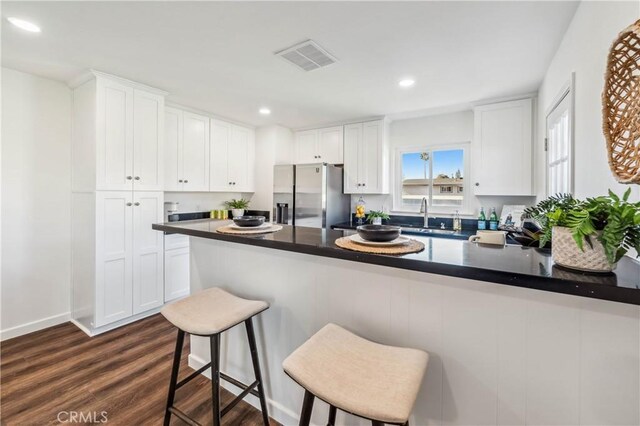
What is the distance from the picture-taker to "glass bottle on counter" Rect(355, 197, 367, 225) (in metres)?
4.20

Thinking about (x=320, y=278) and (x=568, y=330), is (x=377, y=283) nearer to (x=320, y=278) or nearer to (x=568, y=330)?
(x=320, y=278)

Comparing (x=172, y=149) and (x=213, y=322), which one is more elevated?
(x=172, y=149)

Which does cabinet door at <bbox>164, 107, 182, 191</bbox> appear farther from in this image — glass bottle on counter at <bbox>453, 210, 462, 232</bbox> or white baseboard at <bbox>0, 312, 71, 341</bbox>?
glass bottle on counter at <bbox>453, 210, 462, 232</bbox>

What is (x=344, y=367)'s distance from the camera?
970 mm

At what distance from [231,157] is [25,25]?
95.0 inches

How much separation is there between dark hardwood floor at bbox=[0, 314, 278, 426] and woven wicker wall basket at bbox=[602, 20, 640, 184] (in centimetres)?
204

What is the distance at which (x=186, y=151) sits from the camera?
3.56 meters

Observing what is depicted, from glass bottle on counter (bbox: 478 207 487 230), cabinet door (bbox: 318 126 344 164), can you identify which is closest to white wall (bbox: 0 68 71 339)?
cabinet door (bbox: 318 126 344 164)

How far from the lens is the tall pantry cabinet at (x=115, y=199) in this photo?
2.59 m

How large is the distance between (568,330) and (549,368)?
0.48 feet

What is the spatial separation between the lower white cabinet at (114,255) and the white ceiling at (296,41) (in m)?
1.19

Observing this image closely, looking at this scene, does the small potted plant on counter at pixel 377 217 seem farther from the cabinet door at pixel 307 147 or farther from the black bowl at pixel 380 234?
the black bowl at pixel 380 234

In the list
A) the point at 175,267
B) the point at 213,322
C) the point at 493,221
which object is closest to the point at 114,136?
the point at 175,267

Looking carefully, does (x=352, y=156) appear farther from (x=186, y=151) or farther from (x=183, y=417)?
(x=183, y=417)
